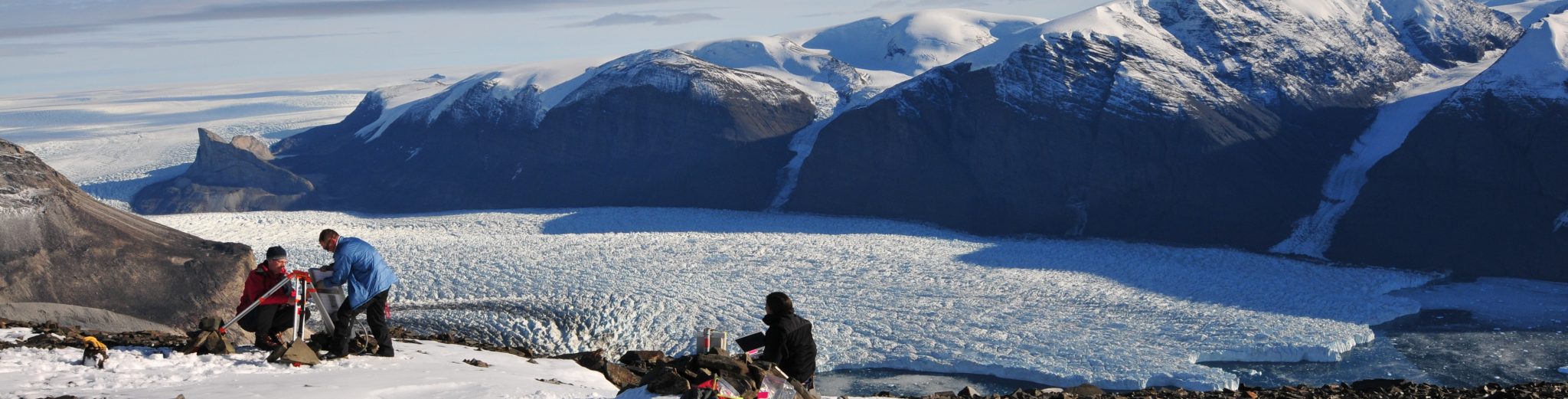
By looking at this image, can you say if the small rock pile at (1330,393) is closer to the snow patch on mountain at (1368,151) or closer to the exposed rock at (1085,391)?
the exposed rock at (1085,391)

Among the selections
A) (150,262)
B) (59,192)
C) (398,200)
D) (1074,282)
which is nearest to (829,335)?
(1074,282)

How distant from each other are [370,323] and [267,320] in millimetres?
1092

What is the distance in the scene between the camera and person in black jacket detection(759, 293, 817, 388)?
12.4 m

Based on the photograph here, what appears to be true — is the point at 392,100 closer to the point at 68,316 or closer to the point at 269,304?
the point at 68,316

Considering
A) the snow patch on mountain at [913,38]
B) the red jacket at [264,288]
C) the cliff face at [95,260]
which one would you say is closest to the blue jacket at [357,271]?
the red jacket at [264,288]

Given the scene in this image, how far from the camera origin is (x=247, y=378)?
43.9 feet

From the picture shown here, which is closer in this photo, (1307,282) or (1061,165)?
(1307,282)

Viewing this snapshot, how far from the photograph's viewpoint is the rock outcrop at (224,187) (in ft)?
A: 251

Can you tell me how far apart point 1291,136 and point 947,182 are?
16820 millimetres

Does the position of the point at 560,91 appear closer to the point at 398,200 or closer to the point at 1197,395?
the point at 398,200

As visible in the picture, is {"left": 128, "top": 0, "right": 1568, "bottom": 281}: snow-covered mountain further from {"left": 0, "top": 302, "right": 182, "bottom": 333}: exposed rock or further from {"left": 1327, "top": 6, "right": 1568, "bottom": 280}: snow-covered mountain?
{"left": 0, "top": 302, "right": 182, "bottom": 333}: exposed rock

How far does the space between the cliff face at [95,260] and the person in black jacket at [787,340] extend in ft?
76.6

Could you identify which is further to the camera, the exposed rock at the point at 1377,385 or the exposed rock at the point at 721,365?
the exposed rock at the point at 1377,385

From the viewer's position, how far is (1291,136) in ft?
211
